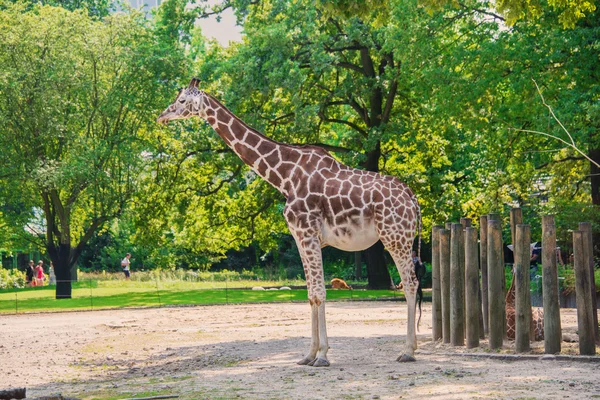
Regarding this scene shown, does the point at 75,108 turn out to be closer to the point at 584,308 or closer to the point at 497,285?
the point at 497,285

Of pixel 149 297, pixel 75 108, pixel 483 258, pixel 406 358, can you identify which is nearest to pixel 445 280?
pixel 483 258

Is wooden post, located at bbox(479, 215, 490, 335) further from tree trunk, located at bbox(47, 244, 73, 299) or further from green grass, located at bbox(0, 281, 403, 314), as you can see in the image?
tree trunk, located at bbox(47, 244, 73, 299)

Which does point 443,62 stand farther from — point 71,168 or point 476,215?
point 71,168

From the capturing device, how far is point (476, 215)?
3862cm

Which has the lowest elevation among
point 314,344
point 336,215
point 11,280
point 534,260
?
point 314,344

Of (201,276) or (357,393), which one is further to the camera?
(201,276)

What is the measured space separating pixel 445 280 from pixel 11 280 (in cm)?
3660

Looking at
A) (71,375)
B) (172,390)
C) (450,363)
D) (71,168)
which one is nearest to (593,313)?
(450,363)

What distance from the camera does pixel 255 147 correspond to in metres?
16.4

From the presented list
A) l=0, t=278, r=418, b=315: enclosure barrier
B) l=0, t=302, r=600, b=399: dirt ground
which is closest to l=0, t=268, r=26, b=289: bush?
l=0, t=278, r=418, b=315: enclosure barrier

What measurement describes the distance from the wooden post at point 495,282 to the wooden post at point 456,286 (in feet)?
2.83

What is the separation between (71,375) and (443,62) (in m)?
18.9

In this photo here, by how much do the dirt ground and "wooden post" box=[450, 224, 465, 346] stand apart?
299 millimetres

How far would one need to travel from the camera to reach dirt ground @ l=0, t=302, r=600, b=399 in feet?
39.3
